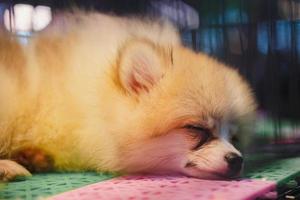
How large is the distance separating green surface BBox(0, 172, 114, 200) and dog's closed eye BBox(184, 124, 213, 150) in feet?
1.92

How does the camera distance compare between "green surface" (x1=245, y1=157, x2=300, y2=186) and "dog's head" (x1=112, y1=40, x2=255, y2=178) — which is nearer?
"dog's head" (x1=112, y1=40, x2=255, y2=178)

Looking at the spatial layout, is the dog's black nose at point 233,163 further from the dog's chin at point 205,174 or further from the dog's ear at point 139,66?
the dog's ear at point 139,66

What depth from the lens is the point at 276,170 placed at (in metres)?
3.23

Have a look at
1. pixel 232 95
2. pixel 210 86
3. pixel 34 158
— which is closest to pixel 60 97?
pixel 34 158

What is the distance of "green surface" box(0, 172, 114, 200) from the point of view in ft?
6.55

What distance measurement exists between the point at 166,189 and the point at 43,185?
625 mm

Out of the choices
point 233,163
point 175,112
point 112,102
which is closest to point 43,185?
point 112,102

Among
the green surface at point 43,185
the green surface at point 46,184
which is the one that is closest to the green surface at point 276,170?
the green surface at point 46,184

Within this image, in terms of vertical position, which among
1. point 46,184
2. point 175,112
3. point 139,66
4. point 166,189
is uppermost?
point 139,66

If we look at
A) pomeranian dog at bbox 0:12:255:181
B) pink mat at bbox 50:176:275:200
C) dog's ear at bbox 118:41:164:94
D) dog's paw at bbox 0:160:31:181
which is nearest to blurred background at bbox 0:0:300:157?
pomeranian dog at bbox 0:12:255:181

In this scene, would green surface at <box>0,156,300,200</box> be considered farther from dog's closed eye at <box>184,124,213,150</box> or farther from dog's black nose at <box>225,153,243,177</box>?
dog's black nose at <box>225,153,243,177</box>

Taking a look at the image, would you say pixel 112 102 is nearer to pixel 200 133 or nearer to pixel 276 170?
pixel 200 133

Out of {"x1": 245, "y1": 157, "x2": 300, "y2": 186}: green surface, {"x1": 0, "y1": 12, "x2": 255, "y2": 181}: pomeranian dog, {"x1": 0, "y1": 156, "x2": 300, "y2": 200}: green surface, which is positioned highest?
{"x1": 0, "y1": 12, "x2": 255, "y2": 181}: pomeranian dog

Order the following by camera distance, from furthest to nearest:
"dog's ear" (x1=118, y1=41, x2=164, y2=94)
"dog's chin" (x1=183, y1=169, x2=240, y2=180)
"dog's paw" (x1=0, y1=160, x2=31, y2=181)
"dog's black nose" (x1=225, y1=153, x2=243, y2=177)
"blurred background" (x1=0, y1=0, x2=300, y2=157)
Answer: "dog's black nose" (x1=225, y1=153, x2=243, y2=177) < "dog's chin" (x1=183, y1=169, x2=240, y2=180) < "dog's ear" (x1=118, y1=41, x2=164, y2=94) < "blurred background" (x1=0, y1=0, x2=300, y2=157) < "dog's paw" (x1=0, y1=160, x2=31, y2=181)
